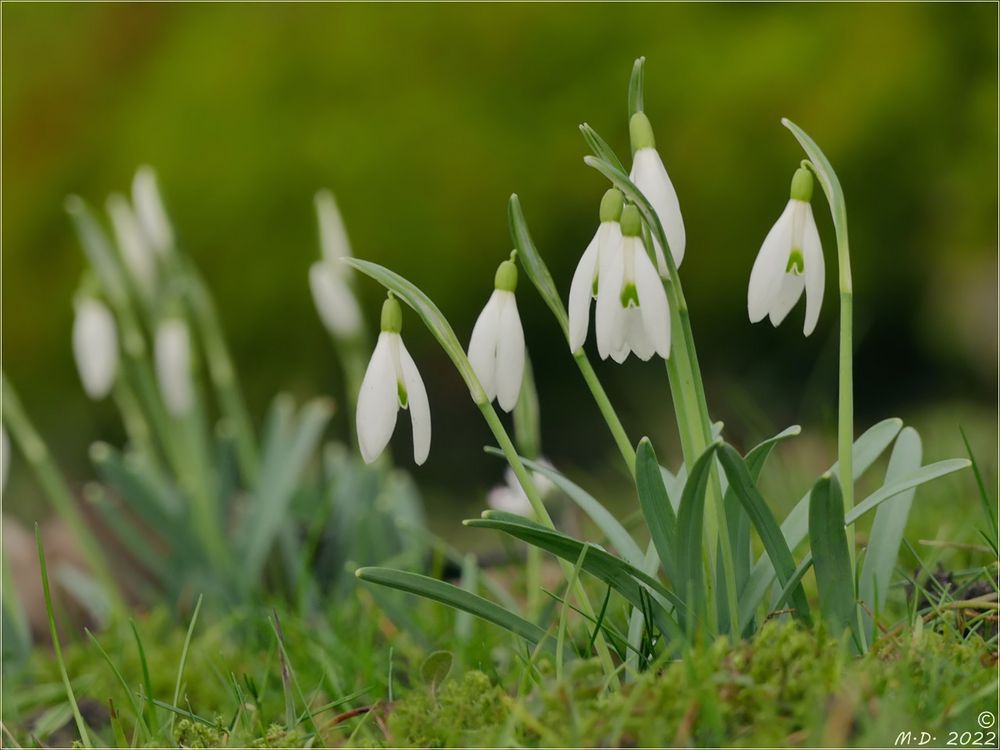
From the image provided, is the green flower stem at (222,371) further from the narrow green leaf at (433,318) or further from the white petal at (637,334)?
the white petal at (637,334)

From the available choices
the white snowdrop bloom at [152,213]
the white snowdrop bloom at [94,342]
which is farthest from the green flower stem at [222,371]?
the white snowdrop bloom at [94,342]

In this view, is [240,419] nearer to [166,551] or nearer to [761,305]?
[166,551]

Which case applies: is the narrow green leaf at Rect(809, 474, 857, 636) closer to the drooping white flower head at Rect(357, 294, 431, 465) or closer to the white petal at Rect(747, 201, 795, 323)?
the white petal at Rect(747, 201, 795, 323)

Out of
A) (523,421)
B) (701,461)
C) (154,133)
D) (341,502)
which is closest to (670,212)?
(701,461)

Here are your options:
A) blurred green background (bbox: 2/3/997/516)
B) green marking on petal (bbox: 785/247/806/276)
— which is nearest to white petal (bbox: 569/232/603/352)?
green marking on petal (bbox: 785/247/806/276)

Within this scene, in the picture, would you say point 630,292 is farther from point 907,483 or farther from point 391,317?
point 907,483

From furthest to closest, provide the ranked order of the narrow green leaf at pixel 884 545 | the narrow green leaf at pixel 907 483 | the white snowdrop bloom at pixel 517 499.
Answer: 1. the white snowdrop bloom at pixel 517 499
2. the narrow green leaf at pixel 884 545
3. the narrow green leaf at pixel 907 483
